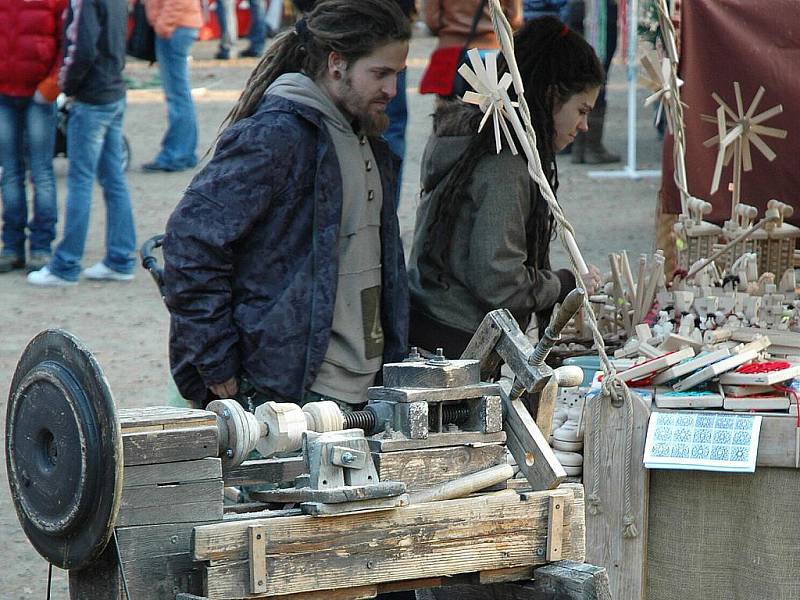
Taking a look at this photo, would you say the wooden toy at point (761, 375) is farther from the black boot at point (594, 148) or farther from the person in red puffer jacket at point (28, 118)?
the black boot at point (594, 148)

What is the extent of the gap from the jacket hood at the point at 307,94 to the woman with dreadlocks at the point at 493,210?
18.3 inches

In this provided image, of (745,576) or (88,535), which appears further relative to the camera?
(745,576)

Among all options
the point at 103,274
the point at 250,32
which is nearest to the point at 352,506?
the point at 103,274

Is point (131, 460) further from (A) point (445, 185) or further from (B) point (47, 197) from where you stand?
(B) point (47, 197)

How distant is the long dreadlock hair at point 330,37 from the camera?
2.81 metres

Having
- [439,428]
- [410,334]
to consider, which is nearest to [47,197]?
[410,334]

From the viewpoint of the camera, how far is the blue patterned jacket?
272 cm

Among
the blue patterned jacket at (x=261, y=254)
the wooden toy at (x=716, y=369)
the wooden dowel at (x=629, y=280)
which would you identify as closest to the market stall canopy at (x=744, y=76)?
the wooden dowel at (x=629, y=280)

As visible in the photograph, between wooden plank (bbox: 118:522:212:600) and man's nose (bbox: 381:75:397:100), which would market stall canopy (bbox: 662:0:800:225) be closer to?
man's nose (bbox: 381:75:397:100)

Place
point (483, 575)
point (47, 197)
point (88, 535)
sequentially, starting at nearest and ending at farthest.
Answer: point (88, 535), point (483, 575), point (47, 197)

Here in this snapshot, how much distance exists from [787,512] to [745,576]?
0.18 meters

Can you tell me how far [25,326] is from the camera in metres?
6.22

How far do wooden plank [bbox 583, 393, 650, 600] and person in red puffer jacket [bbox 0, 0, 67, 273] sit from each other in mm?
4375

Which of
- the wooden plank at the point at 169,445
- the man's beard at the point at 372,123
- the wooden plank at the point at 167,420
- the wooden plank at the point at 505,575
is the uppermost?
the man's beard at the point at 372,123
